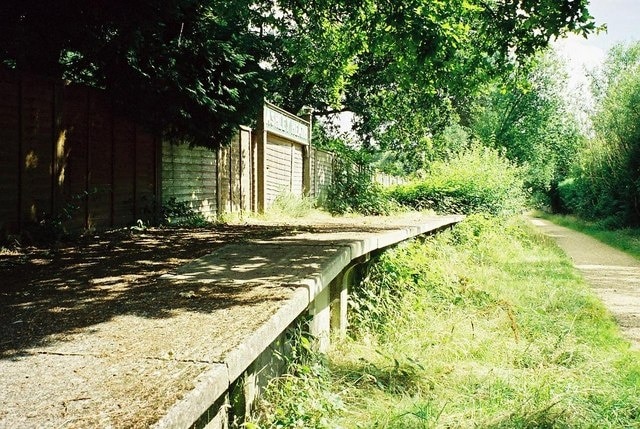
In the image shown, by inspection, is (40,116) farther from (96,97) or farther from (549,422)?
(549,422)

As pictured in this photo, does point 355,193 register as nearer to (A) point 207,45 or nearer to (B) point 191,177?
(B) point 191,177

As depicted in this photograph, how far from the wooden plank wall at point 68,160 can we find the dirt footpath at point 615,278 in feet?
21.4

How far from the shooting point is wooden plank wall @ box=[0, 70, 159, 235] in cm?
634

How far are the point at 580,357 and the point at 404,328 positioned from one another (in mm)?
1561

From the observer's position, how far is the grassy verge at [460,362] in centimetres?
356

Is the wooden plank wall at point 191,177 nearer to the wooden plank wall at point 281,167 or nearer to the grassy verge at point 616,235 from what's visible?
the wooden plank wall at point 281,167

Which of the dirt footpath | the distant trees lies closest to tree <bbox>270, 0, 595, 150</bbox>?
the distant trees

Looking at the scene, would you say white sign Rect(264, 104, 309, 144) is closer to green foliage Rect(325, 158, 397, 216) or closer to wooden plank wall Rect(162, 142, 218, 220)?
wooden plank wall Rect(162, 142, 218, 220)

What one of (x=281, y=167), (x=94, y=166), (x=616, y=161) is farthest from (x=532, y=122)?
(x=94, y=166)

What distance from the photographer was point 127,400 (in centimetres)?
177

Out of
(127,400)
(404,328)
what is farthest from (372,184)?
(127,400)

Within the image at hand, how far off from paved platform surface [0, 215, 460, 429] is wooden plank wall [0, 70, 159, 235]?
3177 millimetres

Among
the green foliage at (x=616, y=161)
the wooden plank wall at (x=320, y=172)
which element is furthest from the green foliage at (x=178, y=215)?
the green foliage at (x=616, y=161)

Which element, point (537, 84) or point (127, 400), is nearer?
point (127, 400)
